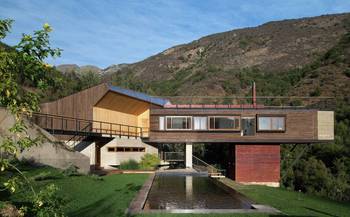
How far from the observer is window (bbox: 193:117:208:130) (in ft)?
91.0

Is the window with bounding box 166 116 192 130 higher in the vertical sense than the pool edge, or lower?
higher

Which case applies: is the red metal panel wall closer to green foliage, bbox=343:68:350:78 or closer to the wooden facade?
the wooden facade

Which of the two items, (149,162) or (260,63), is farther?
(260,63)

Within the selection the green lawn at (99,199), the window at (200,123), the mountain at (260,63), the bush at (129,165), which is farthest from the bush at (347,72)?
the green lawn at (99,199)

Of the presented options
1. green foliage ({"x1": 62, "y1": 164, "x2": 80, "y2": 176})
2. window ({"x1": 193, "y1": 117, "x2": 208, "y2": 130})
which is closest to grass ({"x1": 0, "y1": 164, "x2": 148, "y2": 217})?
green foliage ({"x1": 62, "y1": 164, "x2": 80, "y2": 176})

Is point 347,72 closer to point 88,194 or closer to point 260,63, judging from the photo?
point 260,63

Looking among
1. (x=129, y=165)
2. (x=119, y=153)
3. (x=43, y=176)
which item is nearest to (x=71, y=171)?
(x=43, y=176)

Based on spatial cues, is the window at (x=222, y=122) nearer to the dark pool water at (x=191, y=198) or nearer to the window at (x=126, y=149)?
the window at (x=126, y=149)

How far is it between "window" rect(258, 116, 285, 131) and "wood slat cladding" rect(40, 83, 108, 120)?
10.2 meters

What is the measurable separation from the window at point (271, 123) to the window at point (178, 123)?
4489 millimetres

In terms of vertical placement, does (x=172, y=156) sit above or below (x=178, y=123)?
below

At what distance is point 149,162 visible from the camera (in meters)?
29.2

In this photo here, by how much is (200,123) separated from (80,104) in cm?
824

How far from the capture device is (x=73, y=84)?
192ft
